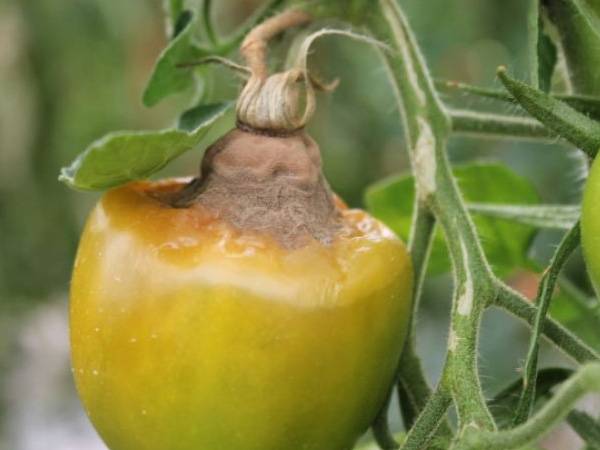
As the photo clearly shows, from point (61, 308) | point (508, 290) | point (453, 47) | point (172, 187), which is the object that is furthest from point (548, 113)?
point (61, 308)

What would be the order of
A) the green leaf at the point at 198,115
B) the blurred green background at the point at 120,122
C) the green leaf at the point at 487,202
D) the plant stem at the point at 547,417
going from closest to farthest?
the plant stem at the point at 547,417 → the green leaf at the point at 198,115 → the green leaf at the point at 487,202 → the blurred green background at the point at 120,122

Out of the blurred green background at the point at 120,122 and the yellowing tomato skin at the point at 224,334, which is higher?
the yellowing tomato skin at the point at 224,334

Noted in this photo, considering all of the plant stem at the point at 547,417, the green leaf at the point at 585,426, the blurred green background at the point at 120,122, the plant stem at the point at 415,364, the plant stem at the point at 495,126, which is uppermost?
the plant stem at the point at 495,126

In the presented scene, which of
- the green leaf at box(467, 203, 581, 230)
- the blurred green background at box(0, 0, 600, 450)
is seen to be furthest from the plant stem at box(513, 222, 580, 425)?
the blurred green background at box(0, 0, 600, 450)

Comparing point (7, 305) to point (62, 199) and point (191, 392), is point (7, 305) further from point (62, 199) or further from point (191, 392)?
point (191, 392)

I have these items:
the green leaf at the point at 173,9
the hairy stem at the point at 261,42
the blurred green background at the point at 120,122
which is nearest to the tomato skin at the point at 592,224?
the hairy stem at the point at 261,42

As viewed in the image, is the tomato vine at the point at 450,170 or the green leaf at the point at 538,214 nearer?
the tomato vine at the point at 450,170

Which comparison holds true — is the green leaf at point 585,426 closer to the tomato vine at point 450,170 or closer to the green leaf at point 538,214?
the tomato vine at point 450,170
